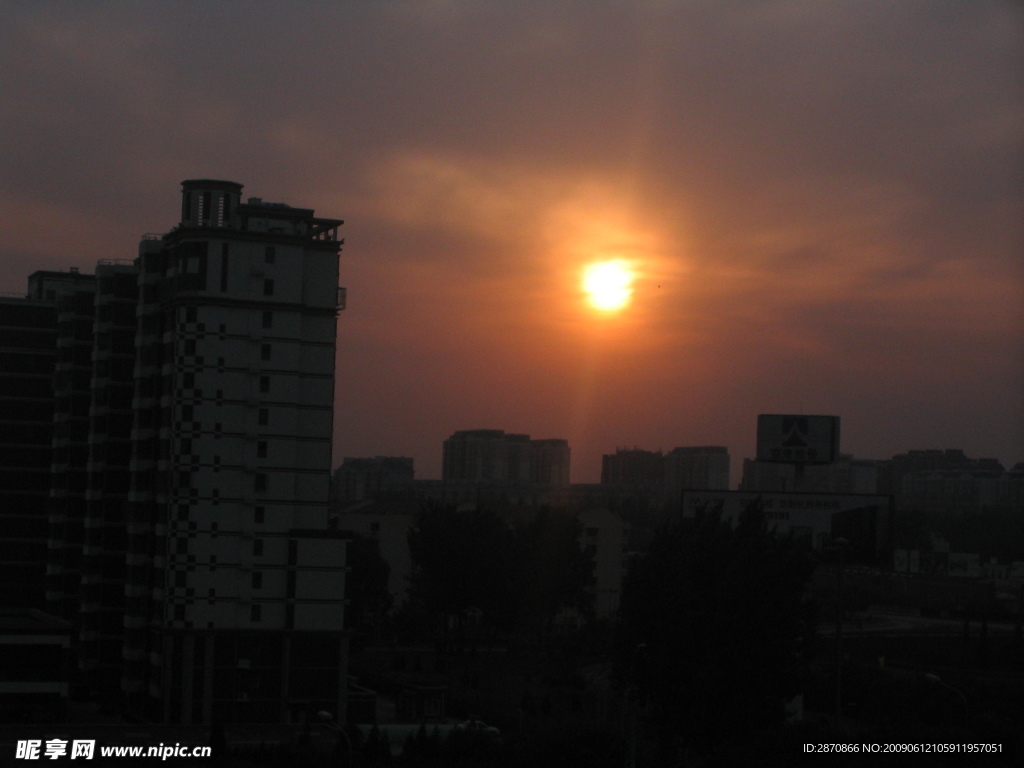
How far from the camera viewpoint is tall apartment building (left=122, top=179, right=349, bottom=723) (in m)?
56.9

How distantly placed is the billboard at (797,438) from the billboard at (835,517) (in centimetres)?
480

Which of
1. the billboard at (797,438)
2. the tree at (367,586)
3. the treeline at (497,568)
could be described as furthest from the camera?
the tree at (367,586)

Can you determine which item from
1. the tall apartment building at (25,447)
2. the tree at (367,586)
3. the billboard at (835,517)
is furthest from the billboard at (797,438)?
the tree at (367,586)

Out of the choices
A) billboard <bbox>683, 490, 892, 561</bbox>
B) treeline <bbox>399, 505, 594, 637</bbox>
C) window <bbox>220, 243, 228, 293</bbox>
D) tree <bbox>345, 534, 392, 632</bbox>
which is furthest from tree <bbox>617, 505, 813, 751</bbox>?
tree <bbox>345, 534, 392, 632</bbox>

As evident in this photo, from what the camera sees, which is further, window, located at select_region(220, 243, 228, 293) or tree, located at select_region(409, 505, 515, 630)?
tree, located at select_region(409, 505, 515, 630)

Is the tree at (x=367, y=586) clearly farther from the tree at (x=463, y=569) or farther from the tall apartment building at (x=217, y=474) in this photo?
the tall apartment building at (x=217, y=474)

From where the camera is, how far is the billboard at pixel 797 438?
5791 cm

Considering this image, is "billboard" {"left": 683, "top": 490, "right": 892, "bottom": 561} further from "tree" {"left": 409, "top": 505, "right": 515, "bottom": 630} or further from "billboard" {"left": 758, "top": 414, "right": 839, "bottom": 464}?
"tree" {"left": 409, "top": 505, "right": 515, "bottom": 630}

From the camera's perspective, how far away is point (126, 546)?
62781 millimetres

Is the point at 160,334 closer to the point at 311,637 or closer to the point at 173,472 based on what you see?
the point at 173,472

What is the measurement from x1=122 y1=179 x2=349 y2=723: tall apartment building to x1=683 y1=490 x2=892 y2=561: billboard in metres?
18.7

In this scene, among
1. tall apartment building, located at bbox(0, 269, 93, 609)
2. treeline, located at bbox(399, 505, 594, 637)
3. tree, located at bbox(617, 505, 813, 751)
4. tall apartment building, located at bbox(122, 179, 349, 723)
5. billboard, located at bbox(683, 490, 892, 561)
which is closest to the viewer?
tree, located at bbox(617, 505, 813, 751)

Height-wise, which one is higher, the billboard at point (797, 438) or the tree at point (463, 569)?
the billboard at point (797, 438)

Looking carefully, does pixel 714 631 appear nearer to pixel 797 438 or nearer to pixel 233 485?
pixel 797 438
